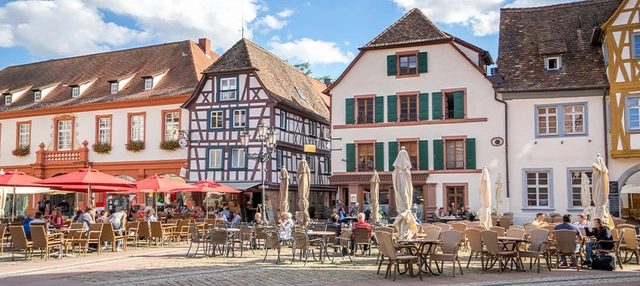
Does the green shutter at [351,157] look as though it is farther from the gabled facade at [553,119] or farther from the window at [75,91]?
the window at [75,91]

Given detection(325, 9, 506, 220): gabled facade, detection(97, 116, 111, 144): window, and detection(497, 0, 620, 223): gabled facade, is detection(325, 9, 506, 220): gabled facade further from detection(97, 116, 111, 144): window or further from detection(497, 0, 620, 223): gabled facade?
detection(97, 116, 111, 144): window

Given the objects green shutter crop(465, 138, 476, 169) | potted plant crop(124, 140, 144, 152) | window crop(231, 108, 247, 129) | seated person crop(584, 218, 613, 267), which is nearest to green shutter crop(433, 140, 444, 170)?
green shutter crop(465, 138, 476, 169)

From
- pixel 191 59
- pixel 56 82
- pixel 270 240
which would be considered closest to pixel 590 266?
pixel 270 240

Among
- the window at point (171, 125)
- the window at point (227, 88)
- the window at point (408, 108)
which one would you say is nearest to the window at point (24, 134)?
the window at point (171, 125)

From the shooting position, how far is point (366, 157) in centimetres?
2912

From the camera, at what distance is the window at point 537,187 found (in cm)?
2603

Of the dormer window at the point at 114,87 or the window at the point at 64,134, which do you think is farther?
the window at the point at 64,134

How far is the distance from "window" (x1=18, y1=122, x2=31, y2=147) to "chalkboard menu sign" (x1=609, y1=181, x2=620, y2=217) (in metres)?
31.3

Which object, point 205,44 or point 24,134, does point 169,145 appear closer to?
point 205,44

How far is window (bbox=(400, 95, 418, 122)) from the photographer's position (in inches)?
1122

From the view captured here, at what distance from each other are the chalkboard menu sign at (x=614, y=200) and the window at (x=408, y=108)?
8592 mm

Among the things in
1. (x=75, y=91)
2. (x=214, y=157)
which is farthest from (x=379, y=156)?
(x=75, y=91)

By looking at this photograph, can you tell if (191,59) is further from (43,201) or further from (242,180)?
(43,201)

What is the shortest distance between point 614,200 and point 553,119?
405 centimetres
